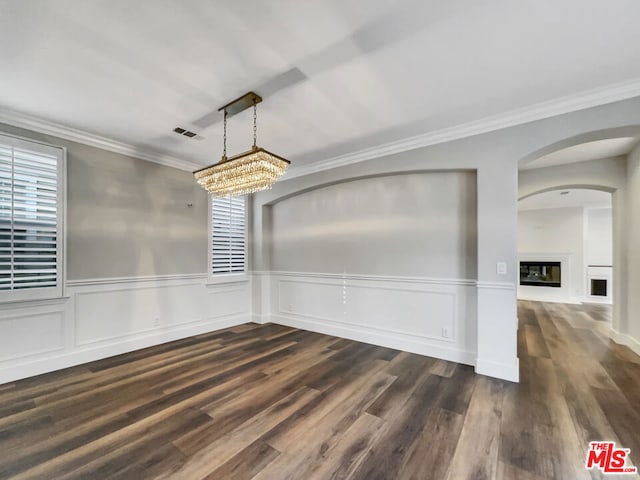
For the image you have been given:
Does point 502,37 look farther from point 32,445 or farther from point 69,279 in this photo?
point 69,279

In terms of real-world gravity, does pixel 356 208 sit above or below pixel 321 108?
below

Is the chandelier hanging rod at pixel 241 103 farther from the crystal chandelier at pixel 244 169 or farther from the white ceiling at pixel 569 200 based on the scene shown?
the white ceiling at pixel 569 200

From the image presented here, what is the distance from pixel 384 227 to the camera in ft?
13.8

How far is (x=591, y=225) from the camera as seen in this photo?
841 centimetres

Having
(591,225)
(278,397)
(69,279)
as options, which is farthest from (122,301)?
(591,225)

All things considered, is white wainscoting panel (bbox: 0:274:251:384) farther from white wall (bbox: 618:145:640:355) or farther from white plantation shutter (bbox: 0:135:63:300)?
white wall (bbox: 618:145:640:355)

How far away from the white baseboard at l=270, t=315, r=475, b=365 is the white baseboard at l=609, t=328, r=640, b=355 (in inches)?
94.9

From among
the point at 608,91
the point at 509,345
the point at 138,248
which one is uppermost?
the point at 608,91

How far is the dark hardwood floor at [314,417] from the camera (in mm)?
1789

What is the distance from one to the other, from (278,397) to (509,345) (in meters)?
2.53

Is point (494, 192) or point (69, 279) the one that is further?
point (69, 279)

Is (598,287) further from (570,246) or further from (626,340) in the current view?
(626,340)

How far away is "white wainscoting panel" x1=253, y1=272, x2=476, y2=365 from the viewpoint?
3557mm

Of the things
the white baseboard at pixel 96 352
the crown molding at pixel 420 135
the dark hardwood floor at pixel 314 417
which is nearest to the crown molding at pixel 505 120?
the crown molding at pixel 420 135
